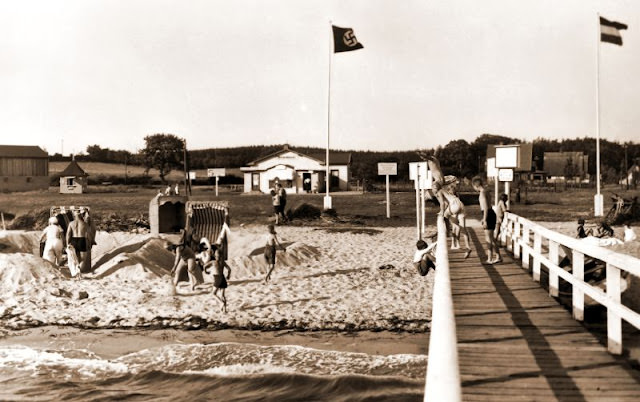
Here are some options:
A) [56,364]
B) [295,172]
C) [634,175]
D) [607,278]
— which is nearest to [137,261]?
[56,364]

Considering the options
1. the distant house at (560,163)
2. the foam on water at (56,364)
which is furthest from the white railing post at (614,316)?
the distant house at (560,163)

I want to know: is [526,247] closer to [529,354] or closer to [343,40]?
[529,354]

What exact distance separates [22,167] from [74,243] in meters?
43.4

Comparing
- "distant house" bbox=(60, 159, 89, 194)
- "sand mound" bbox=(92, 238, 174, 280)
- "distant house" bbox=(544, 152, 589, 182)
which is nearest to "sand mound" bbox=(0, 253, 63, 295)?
"sand mound" bbox=(92, 238, 174, 280)

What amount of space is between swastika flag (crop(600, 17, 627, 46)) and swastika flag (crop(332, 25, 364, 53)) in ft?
34.5

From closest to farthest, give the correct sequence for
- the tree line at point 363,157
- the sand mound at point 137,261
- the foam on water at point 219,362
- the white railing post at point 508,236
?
the foam on water at point 219,362, the white railing post at point 508,236, the sand mound at point 137,261, the tree line at point 363,157

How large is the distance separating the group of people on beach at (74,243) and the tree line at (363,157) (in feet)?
161

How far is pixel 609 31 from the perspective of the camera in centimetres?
2839

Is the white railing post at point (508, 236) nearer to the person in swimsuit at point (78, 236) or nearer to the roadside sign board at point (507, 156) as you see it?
the roadside sign board at point (507, 156)

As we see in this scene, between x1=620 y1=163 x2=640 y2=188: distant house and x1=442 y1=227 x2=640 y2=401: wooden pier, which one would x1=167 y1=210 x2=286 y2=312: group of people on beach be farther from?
x1=620 y1=163 x2=640 y2=188: distant house

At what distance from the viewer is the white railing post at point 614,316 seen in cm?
610

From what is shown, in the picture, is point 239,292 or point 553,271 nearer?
point 553,271

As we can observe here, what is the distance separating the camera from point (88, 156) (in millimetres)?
90312

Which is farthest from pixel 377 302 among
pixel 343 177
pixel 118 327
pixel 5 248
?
pixel 343 177
